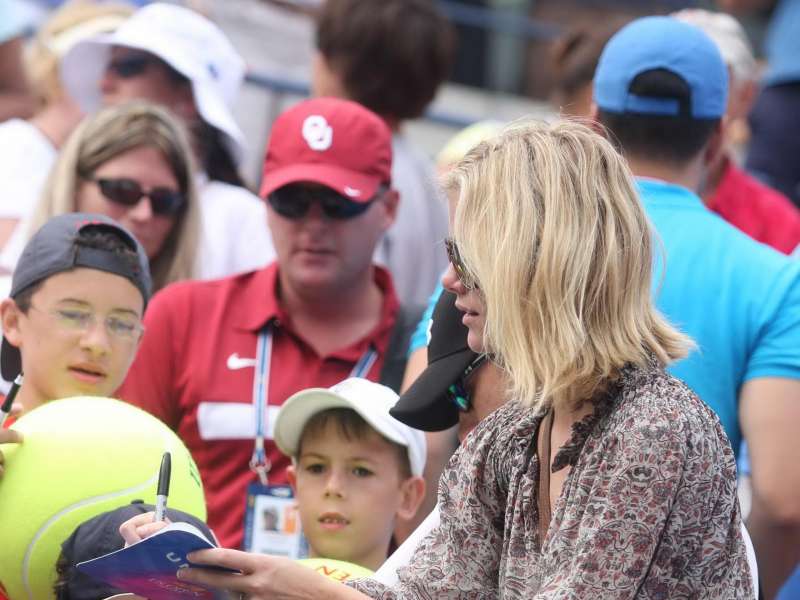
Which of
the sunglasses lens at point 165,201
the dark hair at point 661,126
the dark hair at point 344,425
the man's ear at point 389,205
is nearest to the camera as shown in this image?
the dark hair at point 344,425

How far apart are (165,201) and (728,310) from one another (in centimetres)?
206

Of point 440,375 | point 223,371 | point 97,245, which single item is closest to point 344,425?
point 223,371

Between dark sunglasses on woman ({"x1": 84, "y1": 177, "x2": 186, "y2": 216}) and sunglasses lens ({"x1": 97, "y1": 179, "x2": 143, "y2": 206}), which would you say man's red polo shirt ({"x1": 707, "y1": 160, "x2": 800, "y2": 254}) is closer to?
dark sunglasses on woman ({"x1": 84, "y1": 177, "x2": 186, "y2": 216})

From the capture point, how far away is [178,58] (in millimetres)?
5738

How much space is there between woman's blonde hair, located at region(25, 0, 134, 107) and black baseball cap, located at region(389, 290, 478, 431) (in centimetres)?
293

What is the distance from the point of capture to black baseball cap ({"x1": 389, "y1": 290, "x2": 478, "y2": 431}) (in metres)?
3.39

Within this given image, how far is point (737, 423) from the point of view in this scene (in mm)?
4082

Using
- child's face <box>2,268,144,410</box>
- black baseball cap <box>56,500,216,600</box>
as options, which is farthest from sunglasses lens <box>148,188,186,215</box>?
black baseball cap <box>56,500,216,600</box>

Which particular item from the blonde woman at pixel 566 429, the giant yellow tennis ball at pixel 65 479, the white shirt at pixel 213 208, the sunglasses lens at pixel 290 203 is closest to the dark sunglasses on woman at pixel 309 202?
the sunglasses lens at pixel 290 203

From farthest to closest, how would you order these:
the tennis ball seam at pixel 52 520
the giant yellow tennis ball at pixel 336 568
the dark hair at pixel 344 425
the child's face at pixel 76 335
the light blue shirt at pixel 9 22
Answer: the light blue shirt at pixel 9 22 → the dark hair at pixel 344 425 → the child's face at pixel 76 335 → the giant yellow tennis ball at pixel 336 568 → the tennis ball seam at pixel 52 520

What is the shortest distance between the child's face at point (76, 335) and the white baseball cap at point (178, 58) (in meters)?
1.84

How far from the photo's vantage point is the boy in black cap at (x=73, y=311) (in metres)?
3.91

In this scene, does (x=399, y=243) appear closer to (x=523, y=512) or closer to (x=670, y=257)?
(x=670, y=257)

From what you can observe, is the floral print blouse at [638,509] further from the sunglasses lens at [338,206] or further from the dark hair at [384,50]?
the dark hair at [384,50]
